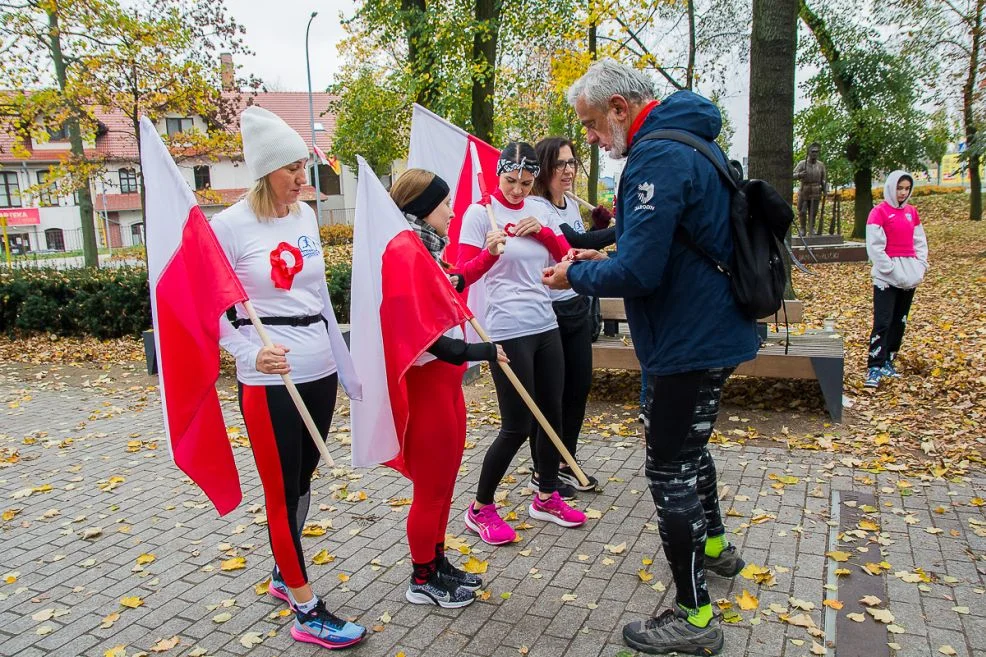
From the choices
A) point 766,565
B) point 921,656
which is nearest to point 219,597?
point 766,565

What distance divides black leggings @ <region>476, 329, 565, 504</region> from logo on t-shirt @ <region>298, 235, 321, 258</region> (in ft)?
3.80

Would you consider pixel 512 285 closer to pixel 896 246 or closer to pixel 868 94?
pixel 896 246

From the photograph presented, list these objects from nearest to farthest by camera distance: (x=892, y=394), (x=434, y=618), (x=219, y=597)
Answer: (x=434, y=618) < (x=219, y=597) < (x=892, y=394)

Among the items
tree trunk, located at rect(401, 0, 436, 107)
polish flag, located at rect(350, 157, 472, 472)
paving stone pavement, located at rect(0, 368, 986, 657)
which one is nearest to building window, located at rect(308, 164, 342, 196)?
tree trunk, located at rect(401, 0, 436, 107)

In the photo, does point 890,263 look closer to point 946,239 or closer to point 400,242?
point 400,242

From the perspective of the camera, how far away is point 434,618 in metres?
3.40

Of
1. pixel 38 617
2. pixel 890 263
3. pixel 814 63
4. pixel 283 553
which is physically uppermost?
pixel 814 63

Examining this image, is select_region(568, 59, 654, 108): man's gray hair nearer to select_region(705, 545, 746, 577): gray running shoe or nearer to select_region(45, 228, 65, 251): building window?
select_region(705, 545, 746, 577): gray running shoe

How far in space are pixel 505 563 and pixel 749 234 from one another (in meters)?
2.09

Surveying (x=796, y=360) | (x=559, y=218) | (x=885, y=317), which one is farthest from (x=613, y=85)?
(x=885, y=317)

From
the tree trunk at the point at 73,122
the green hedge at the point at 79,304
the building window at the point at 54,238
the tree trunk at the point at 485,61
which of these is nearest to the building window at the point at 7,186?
the building window at the point at 54,238

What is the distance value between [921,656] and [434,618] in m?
1.98

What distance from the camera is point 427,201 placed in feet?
11.0

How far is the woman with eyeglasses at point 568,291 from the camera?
14.4 feet
